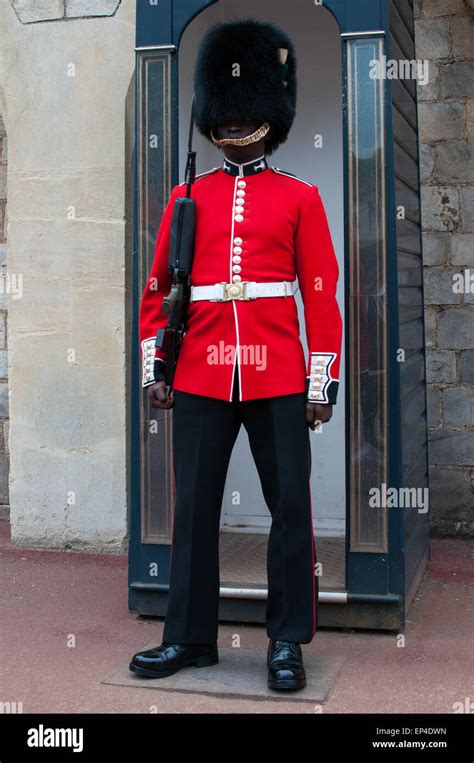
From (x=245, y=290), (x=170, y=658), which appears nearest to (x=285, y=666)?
(x=170, y=658)

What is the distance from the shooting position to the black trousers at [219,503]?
337cm

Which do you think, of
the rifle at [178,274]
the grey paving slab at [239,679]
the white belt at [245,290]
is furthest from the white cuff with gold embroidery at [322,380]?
the grey paving slab at [239,679]

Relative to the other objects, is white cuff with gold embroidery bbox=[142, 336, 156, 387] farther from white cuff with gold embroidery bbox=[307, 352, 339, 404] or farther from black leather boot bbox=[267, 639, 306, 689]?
black leather boot bbox=[267, 639, 306, 689]

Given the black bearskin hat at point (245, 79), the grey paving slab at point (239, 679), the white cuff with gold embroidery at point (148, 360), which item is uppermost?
the black bearskin hat at point (245, 79)

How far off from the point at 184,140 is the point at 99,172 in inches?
26.5

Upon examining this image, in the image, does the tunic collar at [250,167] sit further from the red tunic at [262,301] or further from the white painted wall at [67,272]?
the white painted wall at [67,272]

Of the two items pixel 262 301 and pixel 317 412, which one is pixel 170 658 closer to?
pixel 317 412

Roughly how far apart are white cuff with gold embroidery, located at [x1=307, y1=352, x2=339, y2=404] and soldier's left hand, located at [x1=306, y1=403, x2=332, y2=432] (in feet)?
0.05

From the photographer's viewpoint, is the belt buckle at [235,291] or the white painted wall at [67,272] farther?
the white painted wall at [67,272]

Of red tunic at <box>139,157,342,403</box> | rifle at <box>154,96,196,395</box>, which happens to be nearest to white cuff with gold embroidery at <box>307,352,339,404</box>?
red tunic at <box>139,157,342,403</box>

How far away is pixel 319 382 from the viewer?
3.31 m

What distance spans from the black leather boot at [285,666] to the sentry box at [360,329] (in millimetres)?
300

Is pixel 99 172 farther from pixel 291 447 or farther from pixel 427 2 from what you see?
pixel 291 447

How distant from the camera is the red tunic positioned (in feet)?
11.0
